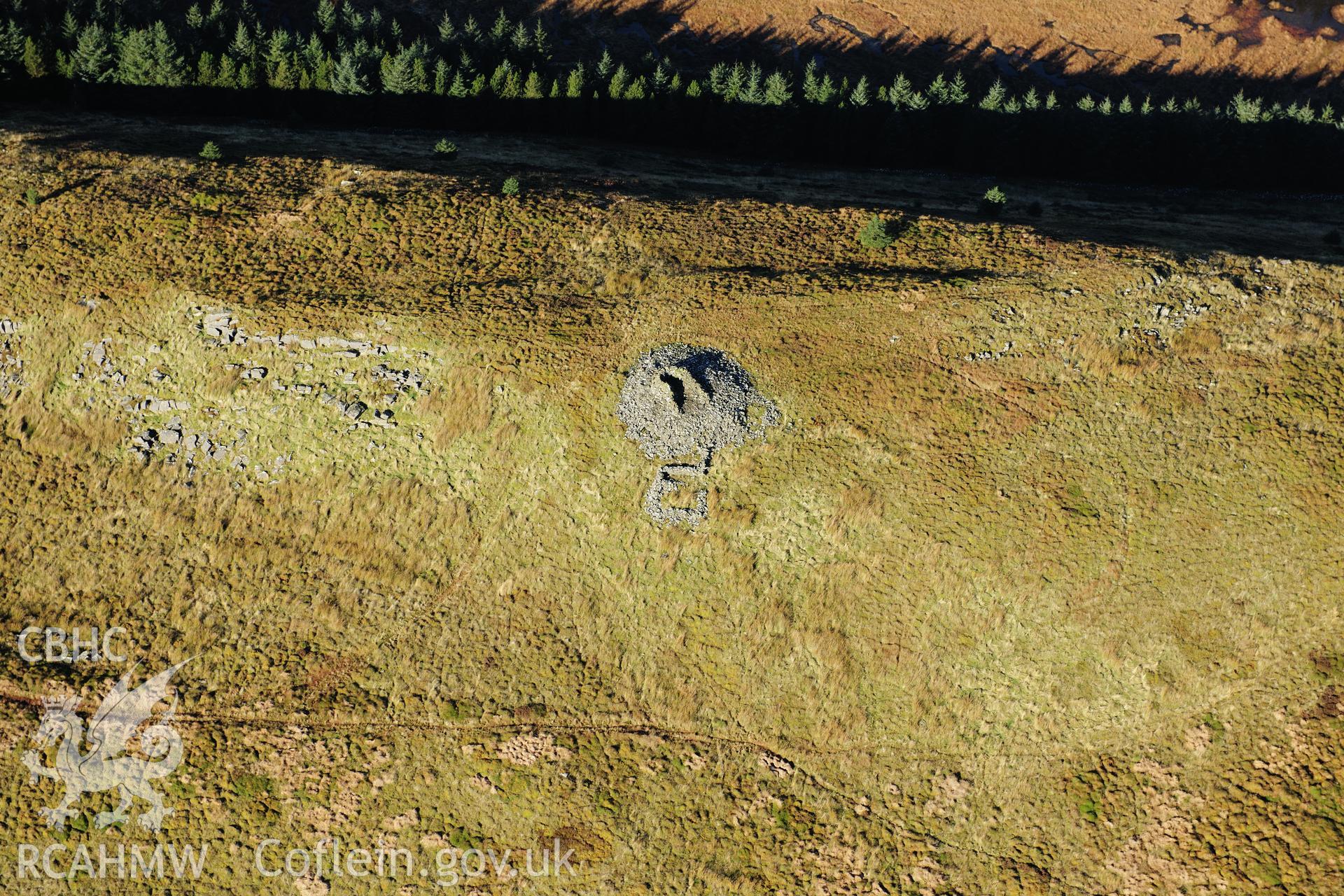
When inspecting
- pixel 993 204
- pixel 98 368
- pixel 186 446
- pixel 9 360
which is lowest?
pixel 186 446

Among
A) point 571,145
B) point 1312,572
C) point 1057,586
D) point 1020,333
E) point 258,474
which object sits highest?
point 571,145

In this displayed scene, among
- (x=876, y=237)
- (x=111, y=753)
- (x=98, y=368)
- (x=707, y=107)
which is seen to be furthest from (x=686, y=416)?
(x=707, y=107)

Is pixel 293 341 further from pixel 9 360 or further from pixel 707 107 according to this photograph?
pixel 707 107

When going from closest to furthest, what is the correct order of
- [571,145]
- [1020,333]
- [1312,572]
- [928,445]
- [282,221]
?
1. [1312,572]
2. [928,445]
3. [1020,333]
4. [282,221]
5. [571,145]

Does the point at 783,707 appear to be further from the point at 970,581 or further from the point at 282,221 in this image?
the point at 282,221

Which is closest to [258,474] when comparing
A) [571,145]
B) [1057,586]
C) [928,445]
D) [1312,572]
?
[928,445]

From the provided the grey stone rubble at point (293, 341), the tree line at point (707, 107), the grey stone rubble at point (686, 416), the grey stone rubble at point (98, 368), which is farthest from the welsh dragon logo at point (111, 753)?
the tree line at point (707, 107)

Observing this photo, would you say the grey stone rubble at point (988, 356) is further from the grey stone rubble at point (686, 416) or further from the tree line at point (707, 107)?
the tree line at point (707, 107)
